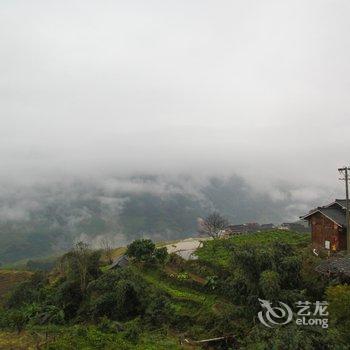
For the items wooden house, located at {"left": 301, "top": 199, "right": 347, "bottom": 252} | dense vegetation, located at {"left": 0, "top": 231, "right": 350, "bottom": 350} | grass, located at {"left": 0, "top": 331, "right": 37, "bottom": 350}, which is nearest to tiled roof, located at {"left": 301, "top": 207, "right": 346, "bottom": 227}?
wooden house, located at {"left": 301, "top": 199, "right": 347, "bottom": 252}

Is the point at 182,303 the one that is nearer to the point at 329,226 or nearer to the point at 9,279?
the point at 329,226

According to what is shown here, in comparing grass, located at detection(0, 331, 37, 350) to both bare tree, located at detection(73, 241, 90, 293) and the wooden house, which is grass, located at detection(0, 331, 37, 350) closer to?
bare tree, located at detection(73, 241, 90, 293)

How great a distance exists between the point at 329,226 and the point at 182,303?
917 inches

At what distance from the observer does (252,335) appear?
26.0 metres

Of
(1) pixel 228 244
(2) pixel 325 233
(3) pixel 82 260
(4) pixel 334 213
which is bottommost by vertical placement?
(1) pixel 228 244

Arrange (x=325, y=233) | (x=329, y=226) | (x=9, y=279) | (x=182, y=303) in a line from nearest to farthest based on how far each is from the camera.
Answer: (x=182, y=303) → (x=329, y=226) → (x=325, y=233) → (x=9, y=279)

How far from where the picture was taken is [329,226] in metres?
51.6

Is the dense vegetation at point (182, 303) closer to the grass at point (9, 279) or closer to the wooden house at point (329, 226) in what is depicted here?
the wooden house at point (329, 226)

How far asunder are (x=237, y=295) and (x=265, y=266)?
12.1 ft

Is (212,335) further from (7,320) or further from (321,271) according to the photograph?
(7,320)

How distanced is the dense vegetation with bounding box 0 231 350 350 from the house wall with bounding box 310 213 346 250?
35.2 ft

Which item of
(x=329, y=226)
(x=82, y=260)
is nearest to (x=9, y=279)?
(x=82, y=260)

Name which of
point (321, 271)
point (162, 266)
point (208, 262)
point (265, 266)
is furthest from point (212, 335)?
point (162, 266)

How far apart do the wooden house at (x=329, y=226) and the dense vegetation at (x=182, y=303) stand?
10.8m
